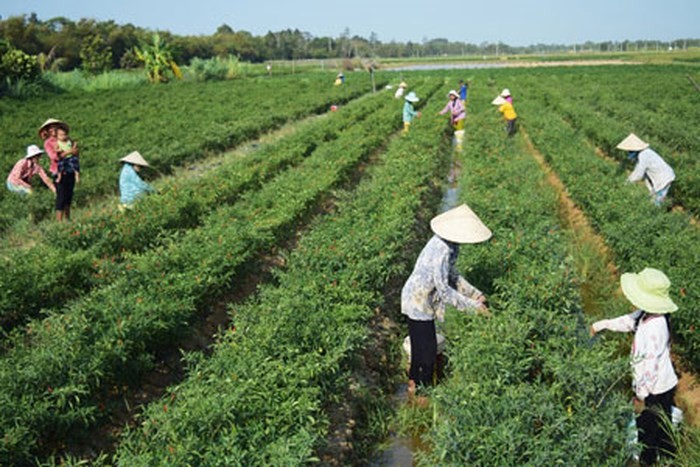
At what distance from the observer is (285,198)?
9.35 metres

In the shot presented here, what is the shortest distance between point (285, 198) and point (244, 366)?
5.52 meters

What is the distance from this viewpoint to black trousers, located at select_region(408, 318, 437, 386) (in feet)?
16.7

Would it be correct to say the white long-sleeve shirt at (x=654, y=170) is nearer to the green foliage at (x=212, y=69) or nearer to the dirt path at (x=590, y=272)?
the dirt path at (x=590, y=272)

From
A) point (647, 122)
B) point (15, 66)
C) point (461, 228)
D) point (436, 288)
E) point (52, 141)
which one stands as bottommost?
point (436, 288)

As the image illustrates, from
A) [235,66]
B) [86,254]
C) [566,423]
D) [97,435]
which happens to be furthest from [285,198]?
[235,66]

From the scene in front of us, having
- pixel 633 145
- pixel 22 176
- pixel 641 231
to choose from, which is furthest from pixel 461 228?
pixel 22 176

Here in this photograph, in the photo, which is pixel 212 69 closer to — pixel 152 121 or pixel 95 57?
pixel 95 57

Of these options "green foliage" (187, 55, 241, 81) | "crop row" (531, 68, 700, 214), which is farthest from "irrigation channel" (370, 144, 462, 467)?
"green foliage" (187, 55, 241, 81)

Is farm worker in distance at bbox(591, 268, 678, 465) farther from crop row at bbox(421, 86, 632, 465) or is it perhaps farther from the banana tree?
the banana tree

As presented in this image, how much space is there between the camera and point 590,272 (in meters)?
7.52

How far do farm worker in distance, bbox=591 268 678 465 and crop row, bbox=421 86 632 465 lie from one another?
0.61 ft

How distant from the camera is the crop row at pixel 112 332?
13.7 ft

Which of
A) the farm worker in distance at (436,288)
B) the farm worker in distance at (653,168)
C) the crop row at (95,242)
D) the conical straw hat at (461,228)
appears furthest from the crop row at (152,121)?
Answer: the farm worker in distance at (653,168)

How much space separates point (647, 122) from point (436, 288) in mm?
16048
